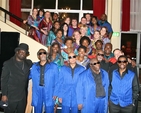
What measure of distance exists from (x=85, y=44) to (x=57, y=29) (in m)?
1.03

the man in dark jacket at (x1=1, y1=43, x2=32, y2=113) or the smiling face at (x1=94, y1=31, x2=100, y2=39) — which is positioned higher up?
the smiling face at (x1=94, y1=31, x2=100, y2=39)

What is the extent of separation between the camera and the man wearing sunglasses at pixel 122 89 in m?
4.97

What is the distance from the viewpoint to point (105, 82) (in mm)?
5090

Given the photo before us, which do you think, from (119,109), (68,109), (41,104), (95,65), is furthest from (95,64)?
(41,104)

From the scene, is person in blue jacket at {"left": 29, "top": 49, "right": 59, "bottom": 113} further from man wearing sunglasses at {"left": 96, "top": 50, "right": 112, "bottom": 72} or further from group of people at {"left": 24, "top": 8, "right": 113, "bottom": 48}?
group of people at {"left": 24, "top": 8, "right": 113, "bottom": 48}

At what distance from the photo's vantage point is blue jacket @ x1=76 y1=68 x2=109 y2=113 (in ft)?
16.5

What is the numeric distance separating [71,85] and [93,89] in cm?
48

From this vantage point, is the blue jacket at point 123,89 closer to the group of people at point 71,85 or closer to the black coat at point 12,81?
the group of people at point 71,85

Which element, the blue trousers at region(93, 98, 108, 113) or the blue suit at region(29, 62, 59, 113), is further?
the blue suit at region(29, 62, 59, 113)

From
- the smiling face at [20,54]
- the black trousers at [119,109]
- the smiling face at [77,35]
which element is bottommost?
the black trousers at [119,109]

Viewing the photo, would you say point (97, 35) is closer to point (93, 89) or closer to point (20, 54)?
point (93, 89)

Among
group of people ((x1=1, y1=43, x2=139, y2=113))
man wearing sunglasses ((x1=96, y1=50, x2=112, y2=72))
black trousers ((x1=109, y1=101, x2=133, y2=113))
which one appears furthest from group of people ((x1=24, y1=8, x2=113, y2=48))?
black trousers ((x1=109, y1=101, x2=133, y2=113))

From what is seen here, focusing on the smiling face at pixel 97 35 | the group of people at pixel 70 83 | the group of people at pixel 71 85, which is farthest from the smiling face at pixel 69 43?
the smiling face at pixel 97 35

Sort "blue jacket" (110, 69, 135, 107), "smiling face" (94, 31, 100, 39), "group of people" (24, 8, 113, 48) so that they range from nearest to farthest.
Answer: "blue jacket" (110, 69, 135, 107) → "group of people" (24, 8, 113, 48) → "smiling face" (94, 31, 100, 39)
